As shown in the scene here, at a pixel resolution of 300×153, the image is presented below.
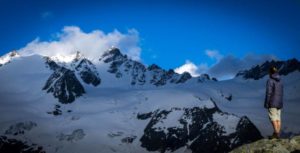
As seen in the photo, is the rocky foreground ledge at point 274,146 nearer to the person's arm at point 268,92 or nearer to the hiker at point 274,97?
the hiker at point 274,97

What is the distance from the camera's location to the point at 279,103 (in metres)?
24.0

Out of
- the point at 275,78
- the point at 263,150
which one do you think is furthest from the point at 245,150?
the point at 275,78

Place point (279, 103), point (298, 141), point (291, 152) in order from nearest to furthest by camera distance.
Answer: point (291, 152)
point (298, 141)
point (279, 103)

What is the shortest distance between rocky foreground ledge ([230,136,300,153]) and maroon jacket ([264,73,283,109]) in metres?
2.02

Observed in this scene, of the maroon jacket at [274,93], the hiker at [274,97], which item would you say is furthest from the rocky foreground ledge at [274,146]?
the maroon jacket at [274,93]

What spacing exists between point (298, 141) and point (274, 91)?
3.05 metres

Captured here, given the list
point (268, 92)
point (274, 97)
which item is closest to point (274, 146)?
point (274, 97)

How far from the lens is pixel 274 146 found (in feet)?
71.7

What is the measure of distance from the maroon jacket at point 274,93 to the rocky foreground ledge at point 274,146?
2020mm

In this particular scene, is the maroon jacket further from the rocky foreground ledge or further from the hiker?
the rocky foreground ledge

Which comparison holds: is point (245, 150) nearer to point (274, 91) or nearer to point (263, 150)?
point (263, 150)

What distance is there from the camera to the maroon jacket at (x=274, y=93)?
2394 centimetres

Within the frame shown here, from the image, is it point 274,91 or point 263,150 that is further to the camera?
point 274,91

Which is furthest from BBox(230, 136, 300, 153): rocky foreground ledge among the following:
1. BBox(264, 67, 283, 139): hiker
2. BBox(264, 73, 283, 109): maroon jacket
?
BBox(264, 73, 283, 109): maroon jacket
